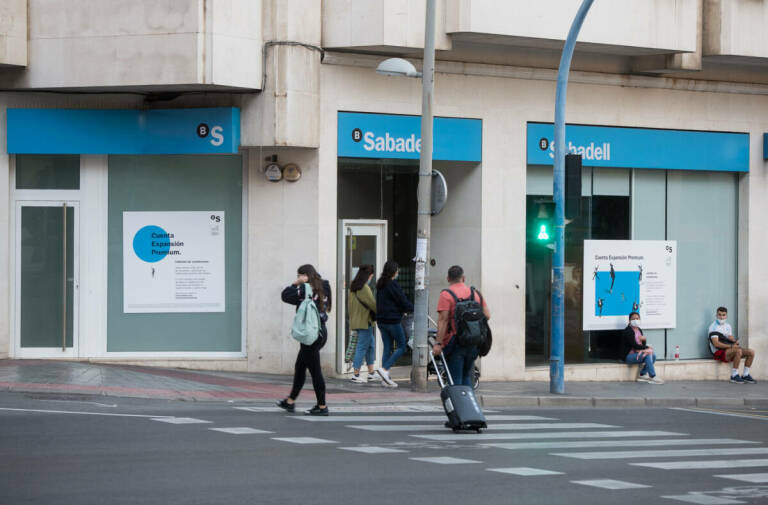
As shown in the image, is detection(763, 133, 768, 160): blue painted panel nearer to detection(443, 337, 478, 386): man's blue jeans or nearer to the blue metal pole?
the blue metal pole

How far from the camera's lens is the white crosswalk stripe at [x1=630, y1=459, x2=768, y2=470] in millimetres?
10047

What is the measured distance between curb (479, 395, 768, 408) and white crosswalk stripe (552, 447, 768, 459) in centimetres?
518

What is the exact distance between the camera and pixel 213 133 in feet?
58.1

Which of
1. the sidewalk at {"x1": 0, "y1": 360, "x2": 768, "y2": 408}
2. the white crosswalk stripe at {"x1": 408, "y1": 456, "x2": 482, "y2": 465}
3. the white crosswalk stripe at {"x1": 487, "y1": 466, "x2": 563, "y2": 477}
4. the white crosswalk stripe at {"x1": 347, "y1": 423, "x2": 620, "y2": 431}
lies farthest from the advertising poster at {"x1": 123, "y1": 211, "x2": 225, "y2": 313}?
the white crosswalk stripe at {"x1": 487, "y1": 466, "x2": 563, "y2": 477}

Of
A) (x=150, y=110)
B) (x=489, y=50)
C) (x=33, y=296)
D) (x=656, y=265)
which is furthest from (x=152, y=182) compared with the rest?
(x=656, y=265)

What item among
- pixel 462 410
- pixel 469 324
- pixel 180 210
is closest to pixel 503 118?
pixel 180 210

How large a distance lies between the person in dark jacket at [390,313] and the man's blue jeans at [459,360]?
3743 millimetres

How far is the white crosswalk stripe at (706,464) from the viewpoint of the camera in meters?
10.0

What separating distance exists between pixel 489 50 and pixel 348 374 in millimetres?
5742

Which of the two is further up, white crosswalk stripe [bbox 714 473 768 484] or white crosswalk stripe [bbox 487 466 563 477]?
white crosswalk stripe [bbox 487 466 563 477]

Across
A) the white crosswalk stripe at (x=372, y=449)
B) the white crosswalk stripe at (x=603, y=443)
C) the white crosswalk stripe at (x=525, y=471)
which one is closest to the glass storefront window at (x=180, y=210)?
the white crosswalk stripe at (x=603, y=443)

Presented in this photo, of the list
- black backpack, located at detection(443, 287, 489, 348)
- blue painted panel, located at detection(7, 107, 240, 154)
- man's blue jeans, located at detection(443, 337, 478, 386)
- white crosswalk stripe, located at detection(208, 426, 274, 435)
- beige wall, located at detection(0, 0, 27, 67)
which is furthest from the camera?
blue painted panel, located at detection(7, 107, 240, 154)

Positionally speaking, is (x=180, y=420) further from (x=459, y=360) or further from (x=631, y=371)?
(x=631, y=371)

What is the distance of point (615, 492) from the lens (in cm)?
860
